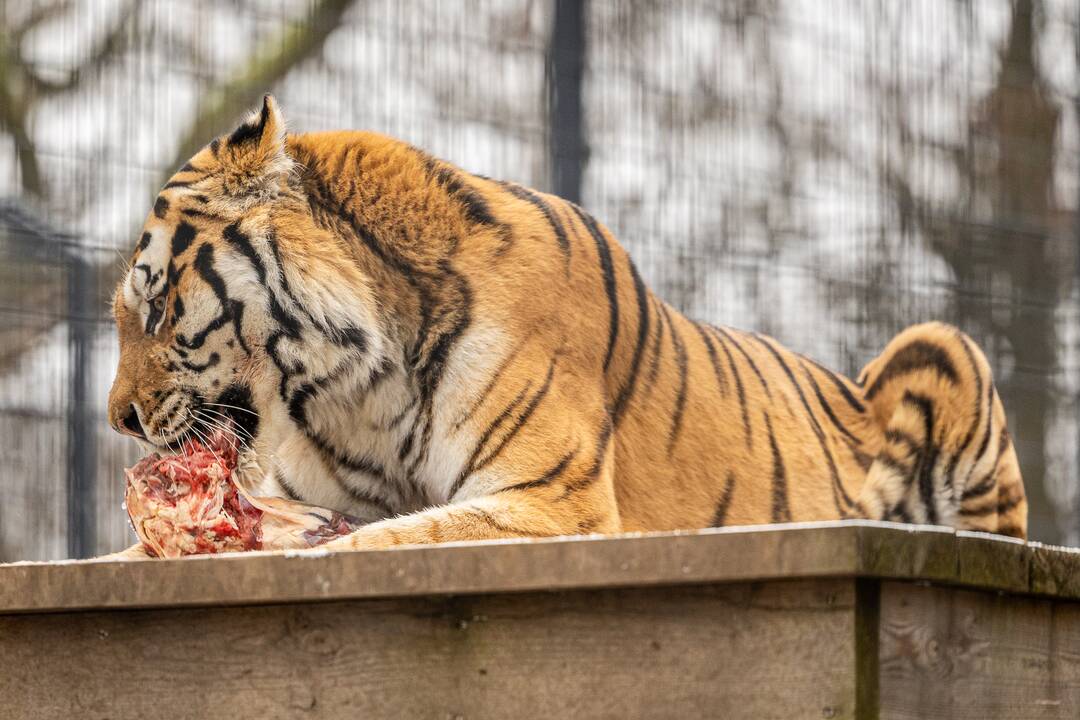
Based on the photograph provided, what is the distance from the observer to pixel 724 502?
8.19ft

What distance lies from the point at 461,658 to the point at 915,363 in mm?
1991

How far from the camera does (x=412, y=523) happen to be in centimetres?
199

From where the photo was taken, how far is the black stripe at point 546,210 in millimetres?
2305

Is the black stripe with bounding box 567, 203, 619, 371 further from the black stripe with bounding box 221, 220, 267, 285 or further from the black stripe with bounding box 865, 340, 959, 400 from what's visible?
the black stripe with bounding box 865, 340, 959, 400

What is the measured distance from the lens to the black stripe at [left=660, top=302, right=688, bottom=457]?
95.7 inches

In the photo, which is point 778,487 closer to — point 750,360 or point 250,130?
point 750,360

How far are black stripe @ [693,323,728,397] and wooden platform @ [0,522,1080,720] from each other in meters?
1.33

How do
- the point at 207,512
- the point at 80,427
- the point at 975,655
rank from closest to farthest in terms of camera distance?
1. the point at 975,655
2. the point at 207,512
3. the point at 80,427

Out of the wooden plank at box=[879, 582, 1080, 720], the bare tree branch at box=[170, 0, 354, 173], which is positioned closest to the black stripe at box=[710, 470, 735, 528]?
the wooden plank at box=[879, 582, 1080, 720]

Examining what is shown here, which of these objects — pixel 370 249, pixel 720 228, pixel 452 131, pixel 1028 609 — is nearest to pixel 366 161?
pixel 370 249

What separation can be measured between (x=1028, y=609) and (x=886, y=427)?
5.76 ft

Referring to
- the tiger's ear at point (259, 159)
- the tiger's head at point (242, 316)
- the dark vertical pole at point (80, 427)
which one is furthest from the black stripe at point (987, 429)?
the dark vertical pole at point (80, 427)

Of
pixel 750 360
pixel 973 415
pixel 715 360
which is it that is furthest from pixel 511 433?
pixel 973 415

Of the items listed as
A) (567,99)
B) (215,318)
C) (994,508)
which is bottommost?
(994,508)
